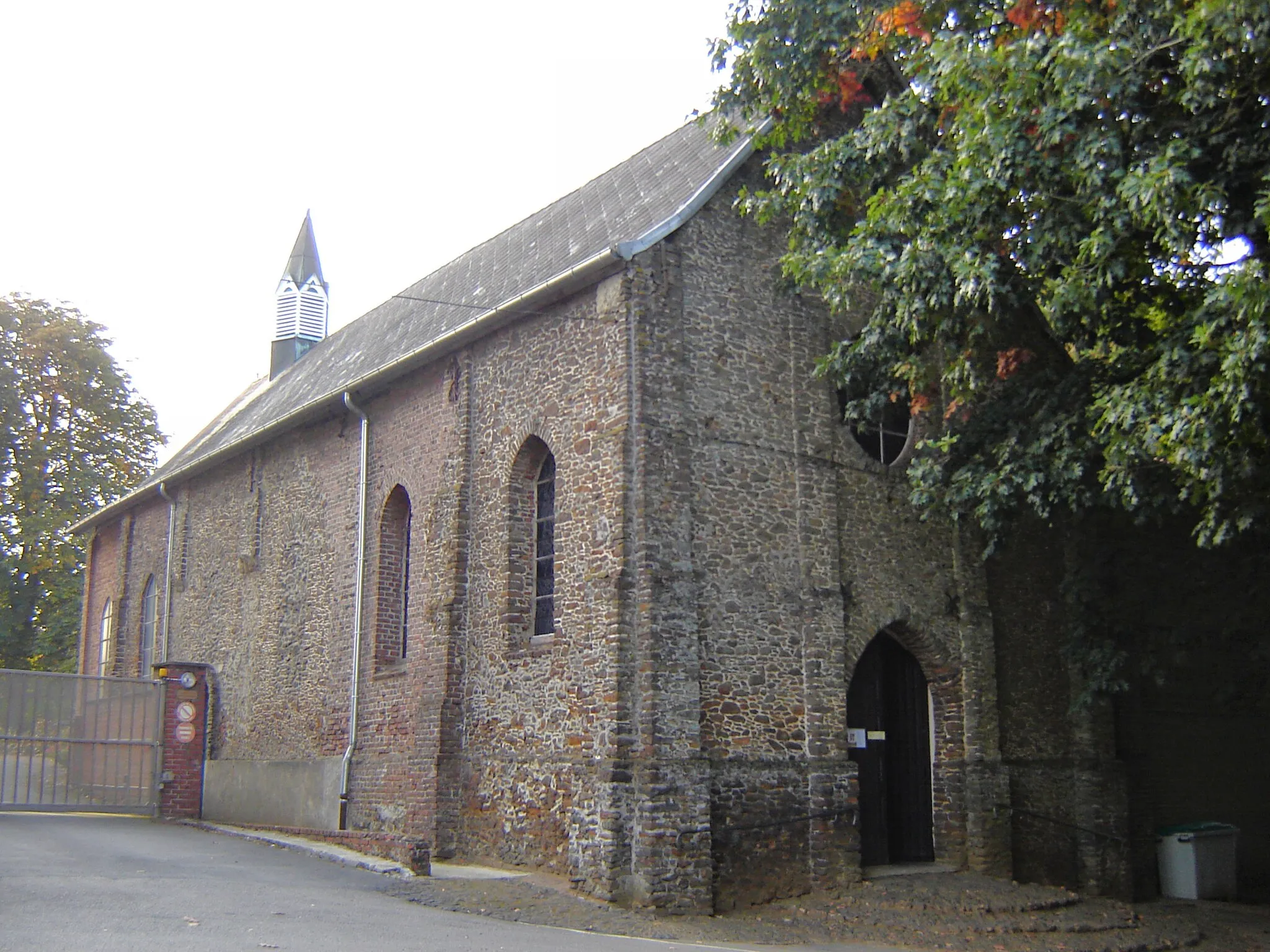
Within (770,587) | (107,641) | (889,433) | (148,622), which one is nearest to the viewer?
(770,587)

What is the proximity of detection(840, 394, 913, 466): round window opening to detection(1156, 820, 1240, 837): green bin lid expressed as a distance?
6.38 m

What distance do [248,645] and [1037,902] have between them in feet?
43.6

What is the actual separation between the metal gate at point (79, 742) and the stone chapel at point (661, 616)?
1.48 meters

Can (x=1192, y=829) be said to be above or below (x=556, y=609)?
below

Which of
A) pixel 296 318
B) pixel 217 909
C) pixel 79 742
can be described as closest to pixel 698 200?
pixel 217 909

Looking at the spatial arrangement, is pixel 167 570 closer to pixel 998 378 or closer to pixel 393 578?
pixel 393 578

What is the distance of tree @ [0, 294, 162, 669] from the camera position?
1380 inches

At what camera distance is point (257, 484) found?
2181cm

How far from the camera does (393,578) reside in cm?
1797

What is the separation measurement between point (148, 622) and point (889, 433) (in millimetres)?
17448

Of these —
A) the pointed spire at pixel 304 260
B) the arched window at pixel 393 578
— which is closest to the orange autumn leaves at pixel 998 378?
the arched window at pixel 393 578

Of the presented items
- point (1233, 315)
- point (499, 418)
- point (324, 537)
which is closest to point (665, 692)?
point (499, 418)

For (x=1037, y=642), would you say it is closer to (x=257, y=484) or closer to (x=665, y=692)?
(x=665, y=692)

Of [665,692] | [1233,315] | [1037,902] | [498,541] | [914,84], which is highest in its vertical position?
[914,84]
